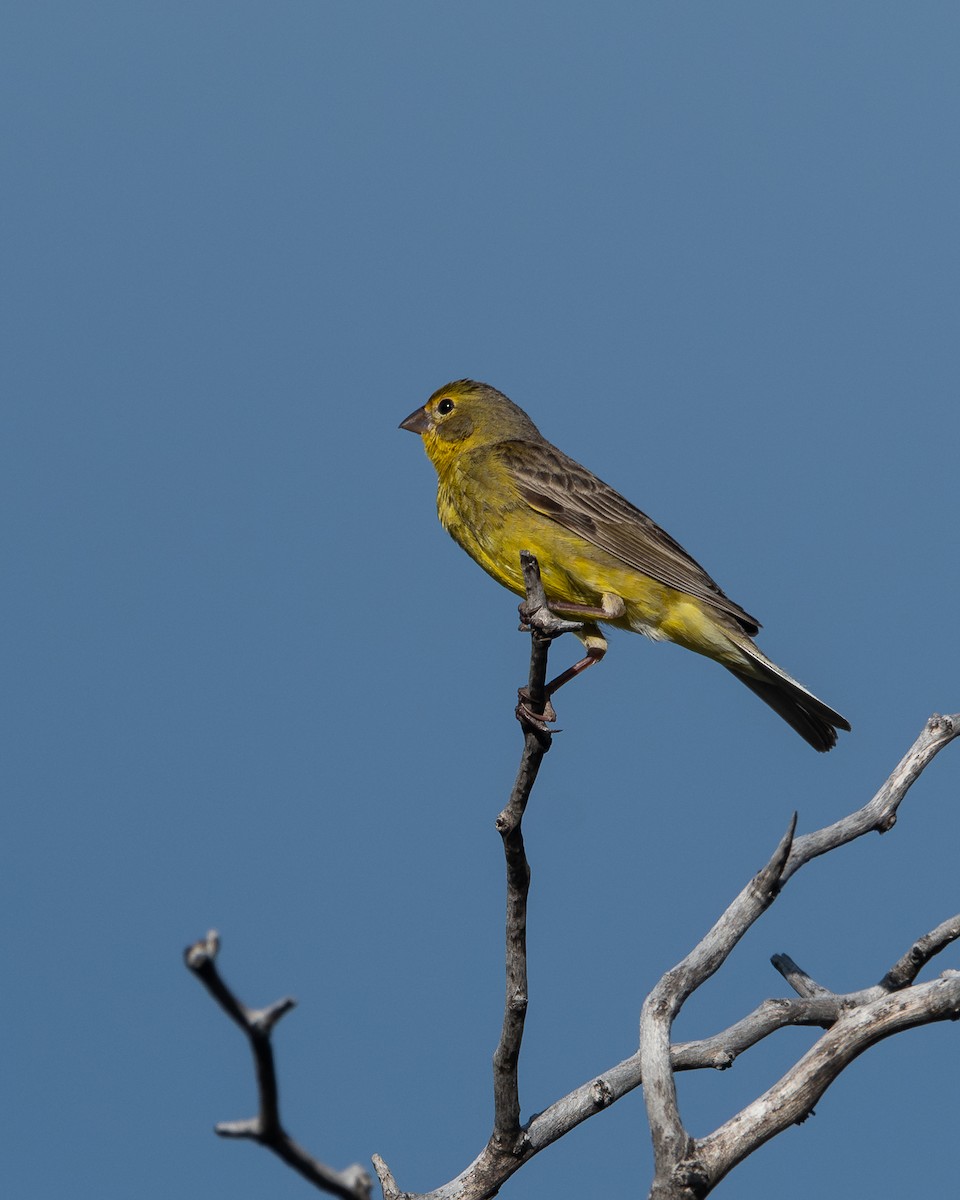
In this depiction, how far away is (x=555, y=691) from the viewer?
7680 millimetres

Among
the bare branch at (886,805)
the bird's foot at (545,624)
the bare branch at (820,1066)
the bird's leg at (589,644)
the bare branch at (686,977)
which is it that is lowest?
the bare branch at (820,1066)

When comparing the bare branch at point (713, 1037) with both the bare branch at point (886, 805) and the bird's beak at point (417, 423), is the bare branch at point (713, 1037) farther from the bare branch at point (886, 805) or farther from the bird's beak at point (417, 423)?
the bird's beak at point (417, 423)

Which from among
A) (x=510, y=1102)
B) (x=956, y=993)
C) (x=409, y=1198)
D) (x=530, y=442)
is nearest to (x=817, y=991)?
(x=956, y=993)

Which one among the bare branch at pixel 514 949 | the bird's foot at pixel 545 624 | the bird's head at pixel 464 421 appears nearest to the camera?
the bare branch at pixel 514 949

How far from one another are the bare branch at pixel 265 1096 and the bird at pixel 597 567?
17.0 ft

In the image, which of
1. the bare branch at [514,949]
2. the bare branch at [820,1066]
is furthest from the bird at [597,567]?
the bare branch at [820,1066]

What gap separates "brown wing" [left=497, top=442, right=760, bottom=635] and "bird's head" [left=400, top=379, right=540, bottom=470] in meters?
0.58

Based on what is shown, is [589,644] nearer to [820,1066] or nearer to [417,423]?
[417,423]

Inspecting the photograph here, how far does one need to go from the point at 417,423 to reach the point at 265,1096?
7589mm

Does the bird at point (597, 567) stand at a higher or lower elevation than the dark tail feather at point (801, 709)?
higher

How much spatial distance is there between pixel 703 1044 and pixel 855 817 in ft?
3.81

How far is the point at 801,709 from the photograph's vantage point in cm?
802

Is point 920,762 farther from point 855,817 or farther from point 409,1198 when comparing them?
point 409,1198

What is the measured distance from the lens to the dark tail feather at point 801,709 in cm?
785
